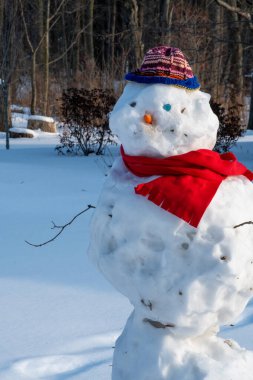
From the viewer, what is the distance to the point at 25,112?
53.6ft

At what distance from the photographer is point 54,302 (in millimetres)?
3182

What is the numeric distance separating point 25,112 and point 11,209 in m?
11.7

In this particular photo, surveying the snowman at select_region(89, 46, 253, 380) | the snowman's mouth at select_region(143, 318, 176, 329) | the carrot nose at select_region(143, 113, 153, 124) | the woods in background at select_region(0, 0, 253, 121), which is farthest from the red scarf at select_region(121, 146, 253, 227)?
the woods in background at select_region(0, 0, 253, 121)

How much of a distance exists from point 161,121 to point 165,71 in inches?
7.1

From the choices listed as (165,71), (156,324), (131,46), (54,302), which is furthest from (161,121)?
(131,46)

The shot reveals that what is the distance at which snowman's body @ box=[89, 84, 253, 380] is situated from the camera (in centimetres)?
160

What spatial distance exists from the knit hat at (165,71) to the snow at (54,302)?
0.81 meters

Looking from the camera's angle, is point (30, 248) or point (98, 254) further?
point (30, 248)

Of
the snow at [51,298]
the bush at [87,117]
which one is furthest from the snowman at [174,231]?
the bush at [87,117]

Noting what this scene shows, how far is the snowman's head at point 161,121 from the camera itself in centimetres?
170

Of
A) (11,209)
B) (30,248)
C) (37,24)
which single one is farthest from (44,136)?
(30,248)

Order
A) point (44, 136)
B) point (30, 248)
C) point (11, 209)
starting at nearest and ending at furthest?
point (30, 248)
point (11, 209)
point (44, 136)

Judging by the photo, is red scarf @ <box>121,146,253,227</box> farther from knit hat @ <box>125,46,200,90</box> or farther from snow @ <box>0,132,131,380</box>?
snow @ <box>0,132,131,380</box>

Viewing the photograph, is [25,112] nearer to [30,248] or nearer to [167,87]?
[30,248]
